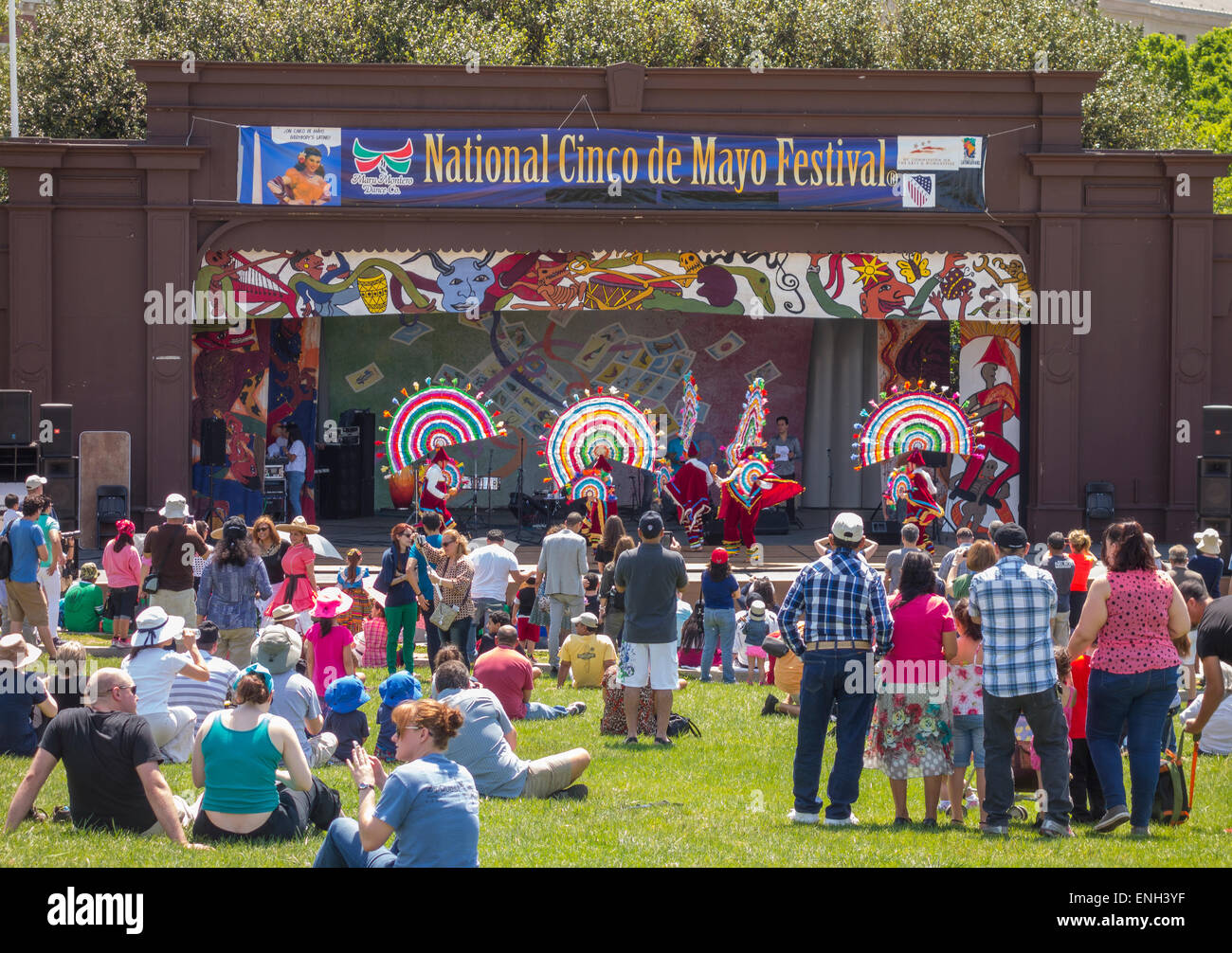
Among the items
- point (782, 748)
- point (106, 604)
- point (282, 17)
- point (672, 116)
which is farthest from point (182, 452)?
point (782, 748)

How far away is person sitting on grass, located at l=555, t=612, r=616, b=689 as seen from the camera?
11.9 metres

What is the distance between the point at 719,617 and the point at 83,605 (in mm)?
6316

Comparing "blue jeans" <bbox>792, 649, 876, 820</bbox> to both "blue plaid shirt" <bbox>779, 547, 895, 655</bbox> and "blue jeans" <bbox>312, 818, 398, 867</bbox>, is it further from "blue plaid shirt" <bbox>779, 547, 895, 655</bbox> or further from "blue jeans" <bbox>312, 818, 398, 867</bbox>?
"blue jeans" <bbox>312, 818, 398, 867</bbox>

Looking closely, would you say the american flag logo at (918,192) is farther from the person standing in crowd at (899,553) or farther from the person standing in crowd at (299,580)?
the person standing in crowd at (299,580)

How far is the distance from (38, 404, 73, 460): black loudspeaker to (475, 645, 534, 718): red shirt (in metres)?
8.63

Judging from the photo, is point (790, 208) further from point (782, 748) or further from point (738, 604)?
point (782, 748)

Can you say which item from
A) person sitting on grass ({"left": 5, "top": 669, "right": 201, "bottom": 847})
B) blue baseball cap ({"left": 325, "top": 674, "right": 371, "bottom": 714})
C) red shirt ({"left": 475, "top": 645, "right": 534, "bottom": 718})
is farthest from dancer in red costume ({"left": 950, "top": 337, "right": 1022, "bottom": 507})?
person sitting on grass ({"left": 5, "top": 669, "right": 201, "bottom": 847})

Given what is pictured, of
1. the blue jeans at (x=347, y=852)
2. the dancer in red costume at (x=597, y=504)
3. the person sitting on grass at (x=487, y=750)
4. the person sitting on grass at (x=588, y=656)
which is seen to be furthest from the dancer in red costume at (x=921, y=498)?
the blue jeans at (x=347, y=852)

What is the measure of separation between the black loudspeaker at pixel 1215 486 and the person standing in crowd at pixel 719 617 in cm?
Result: 680

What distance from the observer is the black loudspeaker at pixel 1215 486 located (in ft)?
54.5

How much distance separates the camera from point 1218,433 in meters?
16.8

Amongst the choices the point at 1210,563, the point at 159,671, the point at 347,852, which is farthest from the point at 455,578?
the point at 1210,563

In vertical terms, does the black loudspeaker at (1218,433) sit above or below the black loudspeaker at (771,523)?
above

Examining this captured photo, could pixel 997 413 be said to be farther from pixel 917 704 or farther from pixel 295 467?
pixel 917 704
